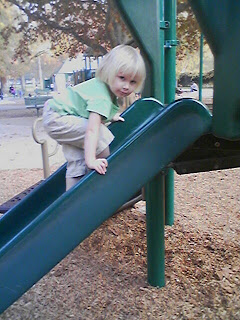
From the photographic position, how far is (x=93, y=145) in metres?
1.43

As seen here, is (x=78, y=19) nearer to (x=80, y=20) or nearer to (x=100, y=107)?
(x=80, y=20)

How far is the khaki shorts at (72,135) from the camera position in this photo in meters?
1.57

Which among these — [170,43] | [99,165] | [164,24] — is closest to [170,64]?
[170,43]

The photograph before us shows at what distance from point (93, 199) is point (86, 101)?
41 centimetres

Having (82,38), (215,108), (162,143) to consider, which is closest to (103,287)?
(162,143)

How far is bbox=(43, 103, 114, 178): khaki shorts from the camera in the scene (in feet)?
5.15

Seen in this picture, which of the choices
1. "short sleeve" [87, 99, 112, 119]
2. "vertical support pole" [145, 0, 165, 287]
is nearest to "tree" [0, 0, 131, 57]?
"vertical support pole" [145, 0, 165, 287]

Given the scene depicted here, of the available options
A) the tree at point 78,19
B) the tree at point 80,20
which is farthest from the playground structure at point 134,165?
the tree at point 78,19

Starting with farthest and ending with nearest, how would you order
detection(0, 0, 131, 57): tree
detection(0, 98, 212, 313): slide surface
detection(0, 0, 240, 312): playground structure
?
detection(0, 0, 131, 57): tree → detection(0, 98, 212, 313): slide surface → detection(0, 0, 240, 312): playground structure

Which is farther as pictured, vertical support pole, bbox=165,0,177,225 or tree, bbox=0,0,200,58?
tree, bbox=0,0,200,58

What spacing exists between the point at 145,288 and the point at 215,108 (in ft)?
4.11

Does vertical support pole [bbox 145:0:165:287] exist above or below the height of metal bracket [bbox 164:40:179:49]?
below

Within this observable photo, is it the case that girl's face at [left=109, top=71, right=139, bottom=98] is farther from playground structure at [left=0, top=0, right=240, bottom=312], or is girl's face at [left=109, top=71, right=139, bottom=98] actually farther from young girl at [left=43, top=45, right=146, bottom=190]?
playground structure at [left=0, top=0, right=240, bottom=312]

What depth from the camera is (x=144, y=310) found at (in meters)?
1.96
